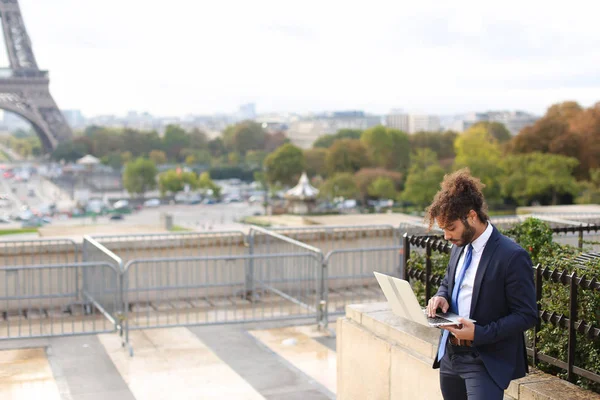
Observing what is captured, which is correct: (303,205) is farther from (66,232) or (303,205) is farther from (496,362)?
(496,362)

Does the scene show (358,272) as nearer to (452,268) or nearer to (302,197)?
(452,268)

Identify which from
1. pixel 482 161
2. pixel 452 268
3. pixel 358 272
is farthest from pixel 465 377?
pixel 482 161

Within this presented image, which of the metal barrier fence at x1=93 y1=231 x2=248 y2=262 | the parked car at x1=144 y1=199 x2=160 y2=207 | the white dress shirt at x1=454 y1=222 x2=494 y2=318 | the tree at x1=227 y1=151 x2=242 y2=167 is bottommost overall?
the parked car at x1=144 y1=199 x2=160 y2=207

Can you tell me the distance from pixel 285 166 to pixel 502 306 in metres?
77.6

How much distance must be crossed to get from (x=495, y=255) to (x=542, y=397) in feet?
3.33

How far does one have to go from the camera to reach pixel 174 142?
5182 inches

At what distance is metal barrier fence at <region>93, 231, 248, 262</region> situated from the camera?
984 cm

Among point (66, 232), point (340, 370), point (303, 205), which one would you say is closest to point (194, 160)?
point (303, 205)

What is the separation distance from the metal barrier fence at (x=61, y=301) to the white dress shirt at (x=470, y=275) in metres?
5.07

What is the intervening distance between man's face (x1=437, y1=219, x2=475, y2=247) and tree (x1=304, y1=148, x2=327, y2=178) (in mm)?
82402

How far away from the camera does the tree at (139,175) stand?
9275 cm

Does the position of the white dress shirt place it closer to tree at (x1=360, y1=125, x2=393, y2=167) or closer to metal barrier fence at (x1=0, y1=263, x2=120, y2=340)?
metal barrier fence at (x1=0, y1=263, x2=120, y2=340)

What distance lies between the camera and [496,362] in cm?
324

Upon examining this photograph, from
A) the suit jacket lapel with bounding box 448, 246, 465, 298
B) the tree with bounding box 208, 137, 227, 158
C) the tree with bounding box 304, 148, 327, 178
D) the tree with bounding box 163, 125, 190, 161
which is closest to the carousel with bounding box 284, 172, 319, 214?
the tree with bounding box 304, 148, 327, 178
